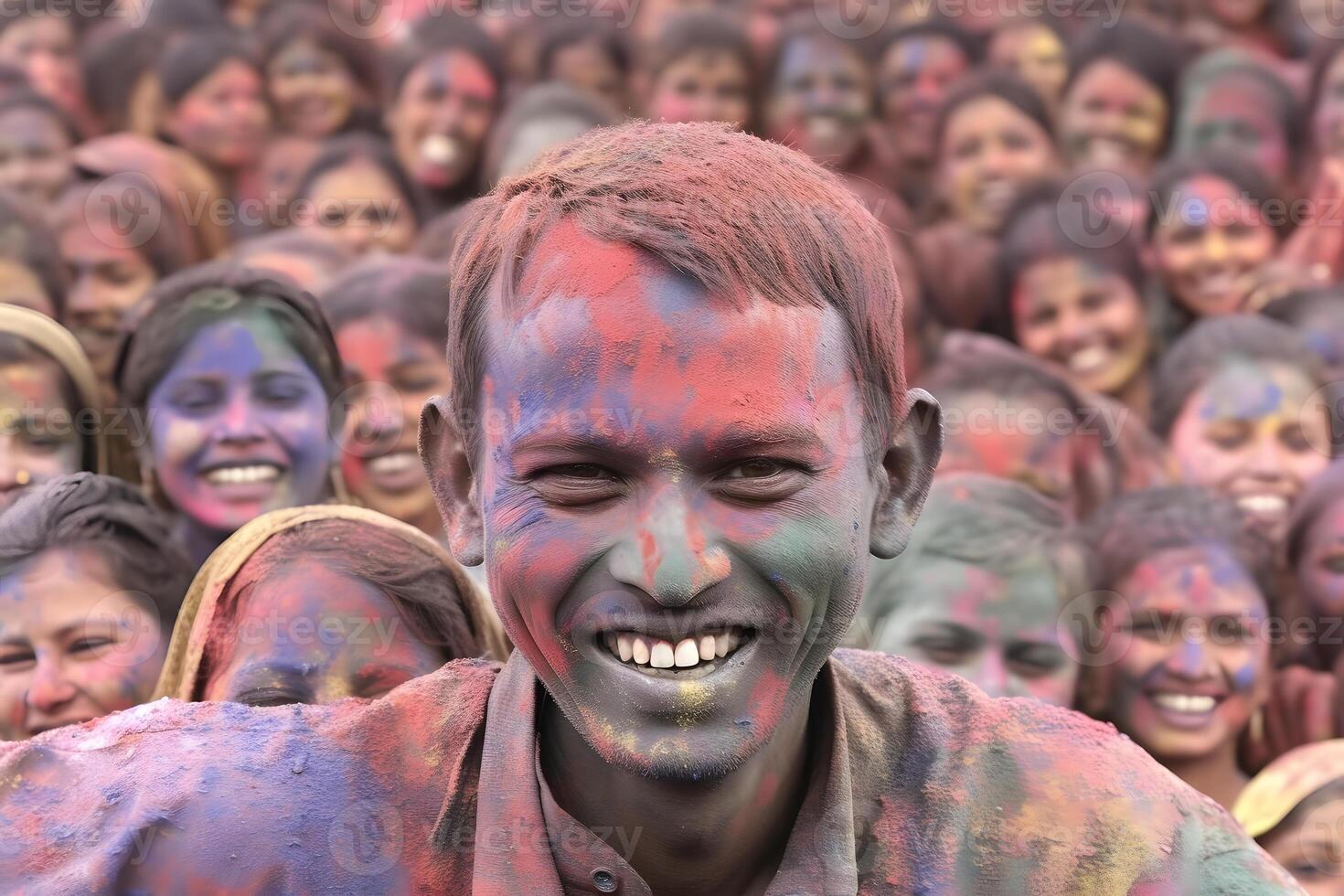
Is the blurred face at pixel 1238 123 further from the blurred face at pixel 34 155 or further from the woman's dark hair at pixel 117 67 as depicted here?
the blurred face at pixel 34 155

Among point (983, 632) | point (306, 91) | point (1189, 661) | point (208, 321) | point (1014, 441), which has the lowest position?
point (1189, 661)

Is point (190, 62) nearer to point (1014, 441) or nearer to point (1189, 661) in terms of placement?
point (1014, 441)

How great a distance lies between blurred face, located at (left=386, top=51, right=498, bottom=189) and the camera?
358 inches

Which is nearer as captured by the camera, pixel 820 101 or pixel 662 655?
pixel 662 655

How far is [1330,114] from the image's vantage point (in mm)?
8820

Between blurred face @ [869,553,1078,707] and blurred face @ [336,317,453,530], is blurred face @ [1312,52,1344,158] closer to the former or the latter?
blurred face @ [869,553,1078,707]

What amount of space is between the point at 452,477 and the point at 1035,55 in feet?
26.1

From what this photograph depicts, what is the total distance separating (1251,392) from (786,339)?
5.09 metres

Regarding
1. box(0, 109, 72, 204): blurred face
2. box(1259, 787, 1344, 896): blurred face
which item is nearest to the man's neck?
box(1259, 787, 1344, 896): blurred face

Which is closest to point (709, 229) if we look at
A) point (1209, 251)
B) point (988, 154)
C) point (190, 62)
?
point (1209, 251)

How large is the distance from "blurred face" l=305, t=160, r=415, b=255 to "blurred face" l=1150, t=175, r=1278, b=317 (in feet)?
10.9

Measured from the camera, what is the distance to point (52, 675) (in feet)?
14.8

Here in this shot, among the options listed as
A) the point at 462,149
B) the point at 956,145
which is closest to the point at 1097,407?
the point at 956,145

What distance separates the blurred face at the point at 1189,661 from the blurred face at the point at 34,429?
3.11m
